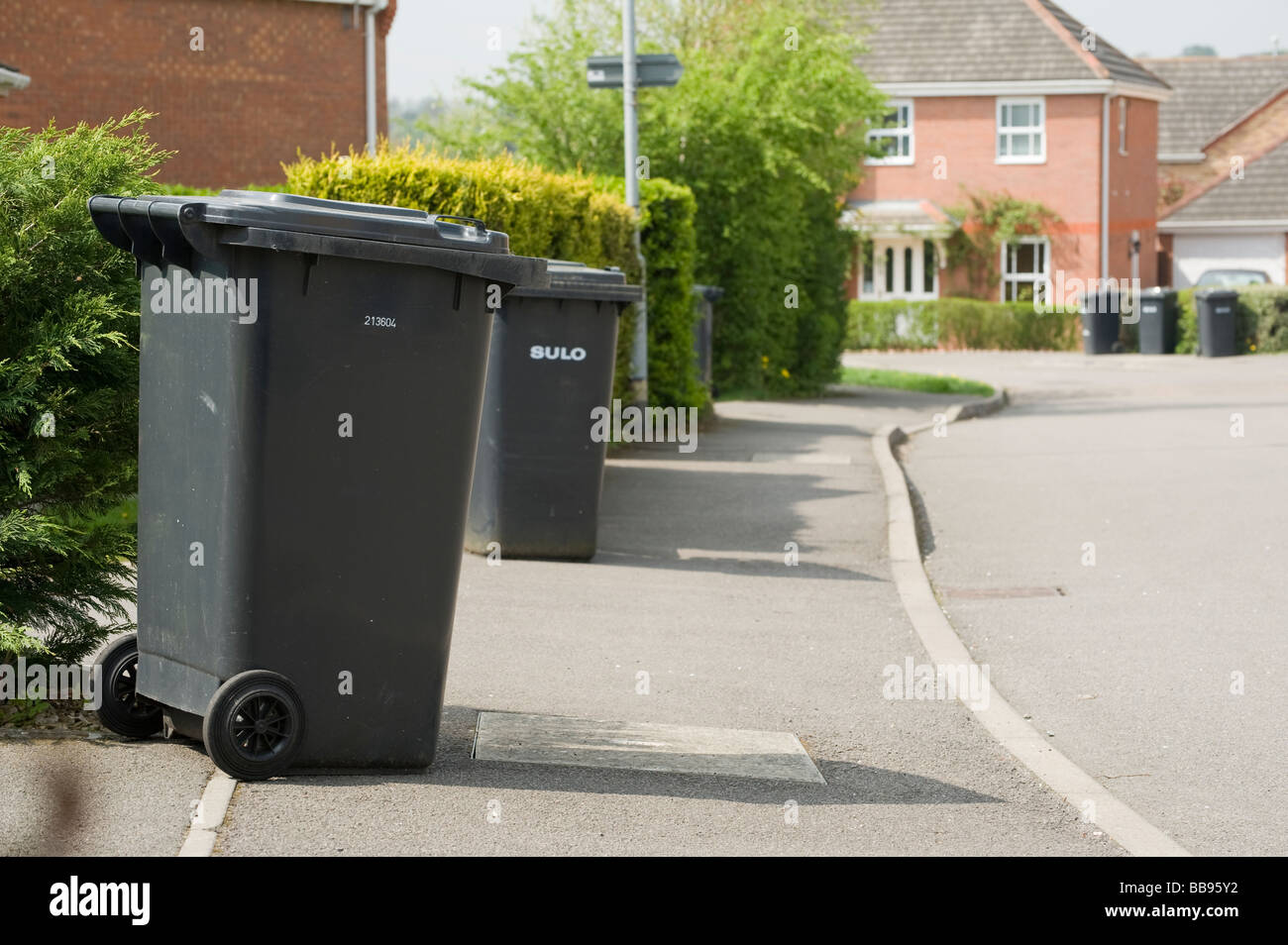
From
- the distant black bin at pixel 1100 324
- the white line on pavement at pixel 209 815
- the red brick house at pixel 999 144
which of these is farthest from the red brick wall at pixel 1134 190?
the white line on pavement at pixel 209 815

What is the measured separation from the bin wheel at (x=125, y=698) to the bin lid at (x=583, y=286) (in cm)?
420

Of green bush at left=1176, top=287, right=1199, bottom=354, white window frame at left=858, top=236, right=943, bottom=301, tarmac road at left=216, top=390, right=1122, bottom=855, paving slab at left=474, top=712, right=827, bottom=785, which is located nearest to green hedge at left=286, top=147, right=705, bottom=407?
tarmac road at left=216, top=390, right=1122, bottom=855

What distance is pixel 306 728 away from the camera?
4617 mm

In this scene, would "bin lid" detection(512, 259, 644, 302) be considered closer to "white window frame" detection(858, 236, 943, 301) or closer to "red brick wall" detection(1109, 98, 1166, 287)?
"white window frame" detection(858, 236, 943, 301)

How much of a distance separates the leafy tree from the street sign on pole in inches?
109

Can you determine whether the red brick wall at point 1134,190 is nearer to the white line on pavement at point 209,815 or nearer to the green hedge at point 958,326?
the green hedge at point 958,326

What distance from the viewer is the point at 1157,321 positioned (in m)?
35.6

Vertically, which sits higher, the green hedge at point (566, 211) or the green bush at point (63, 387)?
the green hedge at point (566, 211)

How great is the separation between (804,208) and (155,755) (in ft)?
62.0

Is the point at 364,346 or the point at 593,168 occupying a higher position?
the point at 593,168

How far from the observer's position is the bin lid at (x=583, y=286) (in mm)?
9008

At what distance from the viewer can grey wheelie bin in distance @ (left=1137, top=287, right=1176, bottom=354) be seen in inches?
1396
